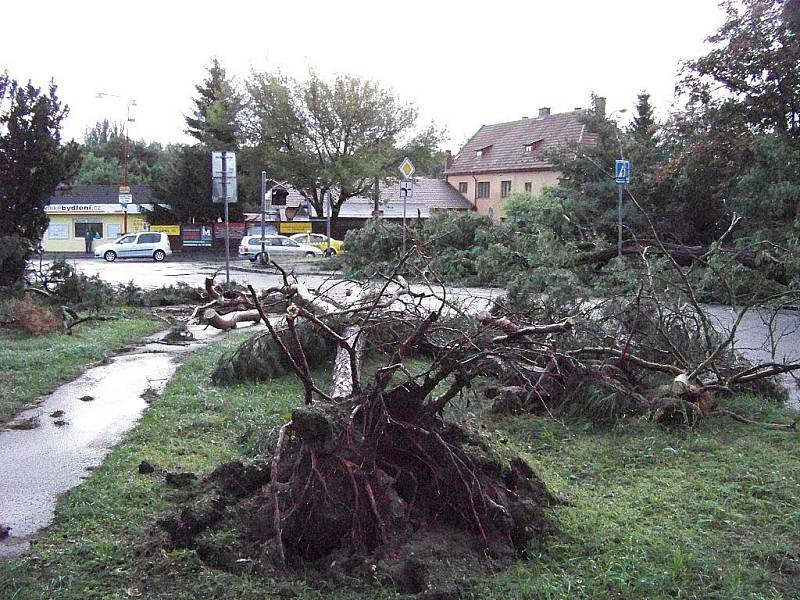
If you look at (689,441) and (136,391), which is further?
(136,391)

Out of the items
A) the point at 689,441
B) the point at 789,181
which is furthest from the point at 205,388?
the point at 789,181

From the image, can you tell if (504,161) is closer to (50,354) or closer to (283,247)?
(283,247)

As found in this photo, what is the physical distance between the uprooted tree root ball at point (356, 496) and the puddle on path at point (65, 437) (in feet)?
3.72

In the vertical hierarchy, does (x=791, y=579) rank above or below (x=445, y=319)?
below

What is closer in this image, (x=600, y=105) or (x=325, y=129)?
(x=600, y=105)

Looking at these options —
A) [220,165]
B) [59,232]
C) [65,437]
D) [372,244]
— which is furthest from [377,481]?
[59,232]

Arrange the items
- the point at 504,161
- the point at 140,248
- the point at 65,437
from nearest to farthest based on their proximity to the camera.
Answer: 1. the point at 65,437
2. the point at 140,248
3. the point at 504,161

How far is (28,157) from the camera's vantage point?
14648 mm

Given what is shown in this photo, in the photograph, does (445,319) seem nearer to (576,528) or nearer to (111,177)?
(576,528)

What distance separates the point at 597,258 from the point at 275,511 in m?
14.5

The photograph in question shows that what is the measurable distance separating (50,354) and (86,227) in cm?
4406

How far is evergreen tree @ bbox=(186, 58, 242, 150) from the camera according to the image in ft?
159

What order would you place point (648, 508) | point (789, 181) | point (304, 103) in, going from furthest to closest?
point (304, 103), point (789, 181), point (648, 508)

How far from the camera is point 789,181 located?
17.2 meters
